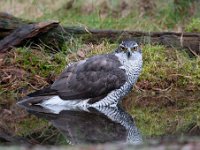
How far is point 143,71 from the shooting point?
12.0 metres

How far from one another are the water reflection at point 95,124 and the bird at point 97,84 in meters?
0.16

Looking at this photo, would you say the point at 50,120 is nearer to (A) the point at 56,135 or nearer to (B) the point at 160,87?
(A) the point at 56,135

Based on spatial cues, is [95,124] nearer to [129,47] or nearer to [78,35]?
[129,47]

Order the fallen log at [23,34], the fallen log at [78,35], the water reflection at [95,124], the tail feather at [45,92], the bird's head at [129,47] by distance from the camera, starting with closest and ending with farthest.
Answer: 1. the water reflection at [95,124]
2. the tail feather at [45,92]
3. the bird's head at [129,47]
4. the fallen log at [23,34]
5. the fallen log at [78,35]

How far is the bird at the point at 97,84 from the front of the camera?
10680mm

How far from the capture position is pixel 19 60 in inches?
471

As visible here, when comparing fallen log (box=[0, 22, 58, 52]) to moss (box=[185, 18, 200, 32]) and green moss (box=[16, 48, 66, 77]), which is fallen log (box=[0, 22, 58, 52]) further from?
moss (box=[185, 18, 200, 32])

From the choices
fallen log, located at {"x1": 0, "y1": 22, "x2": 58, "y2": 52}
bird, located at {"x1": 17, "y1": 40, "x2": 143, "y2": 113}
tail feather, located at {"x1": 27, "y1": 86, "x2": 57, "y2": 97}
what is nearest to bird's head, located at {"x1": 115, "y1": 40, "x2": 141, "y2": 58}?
bird, located at {"x1": 17, "y1": 40, "x2": 143, "y2": 113}

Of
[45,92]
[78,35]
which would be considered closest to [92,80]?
[45,92]

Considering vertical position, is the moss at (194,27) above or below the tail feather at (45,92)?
above

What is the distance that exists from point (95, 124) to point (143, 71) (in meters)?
2.72

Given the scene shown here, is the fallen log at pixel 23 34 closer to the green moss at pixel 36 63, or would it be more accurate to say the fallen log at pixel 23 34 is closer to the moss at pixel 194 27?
the green moss at pixel 36 63

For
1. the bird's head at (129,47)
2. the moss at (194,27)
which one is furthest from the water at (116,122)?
the moss at (194,27)

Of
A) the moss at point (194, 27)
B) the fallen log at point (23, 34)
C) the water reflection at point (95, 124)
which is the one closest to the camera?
the water reflection at point (95, 124)
